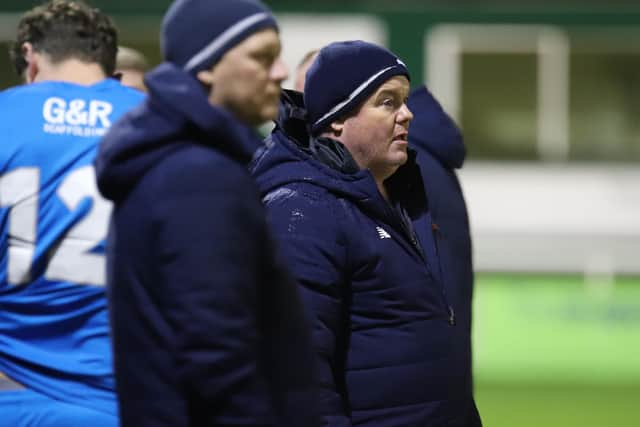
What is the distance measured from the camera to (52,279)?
3.09 metres

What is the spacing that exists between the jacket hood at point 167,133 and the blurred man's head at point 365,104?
107cm

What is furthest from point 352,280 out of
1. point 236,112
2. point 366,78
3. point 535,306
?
point 535,306

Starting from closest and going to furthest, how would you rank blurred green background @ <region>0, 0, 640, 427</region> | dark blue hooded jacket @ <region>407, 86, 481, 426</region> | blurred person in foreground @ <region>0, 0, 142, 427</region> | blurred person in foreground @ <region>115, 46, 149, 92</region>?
blurred person in foreground @ <region>0, 0, 142, 427</region> → dark blue hooded jacket @ <region>407, 86, 481, 426</region> → blurred person in foreground @ <region>115, 46, 149, 92</region> → blurred green background @ <region>0, 0, 640, 427</region>

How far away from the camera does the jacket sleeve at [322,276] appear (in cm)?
309

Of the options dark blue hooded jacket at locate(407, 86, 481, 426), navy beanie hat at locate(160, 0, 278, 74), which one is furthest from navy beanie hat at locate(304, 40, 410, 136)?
navy beanie hat at locate(160, 0, 278, 74)

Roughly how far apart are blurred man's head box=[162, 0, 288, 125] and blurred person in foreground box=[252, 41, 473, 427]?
81 cm

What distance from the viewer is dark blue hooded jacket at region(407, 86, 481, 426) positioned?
3556 millimetres

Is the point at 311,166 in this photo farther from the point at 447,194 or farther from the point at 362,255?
the point at 447,194

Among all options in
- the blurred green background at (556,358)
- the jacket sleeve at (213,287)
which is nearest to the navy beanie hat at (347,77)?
the jacket sleeve at (213,287)

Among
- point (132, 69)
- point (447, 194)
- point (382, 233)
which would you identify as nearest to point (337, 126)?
point (382, 233)

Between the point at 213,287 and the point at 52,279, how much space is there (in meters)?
0.99

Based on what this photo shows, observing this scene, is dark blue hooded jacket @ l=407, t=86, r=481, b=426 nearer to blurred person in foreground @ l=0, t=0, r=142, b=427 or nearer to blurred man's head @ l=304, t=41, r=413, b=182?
blurred man's head @ l=304, t=41, r=413, b=182

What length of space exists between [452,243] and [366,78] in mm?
659

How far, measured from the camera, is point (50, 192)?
3.11 metres
